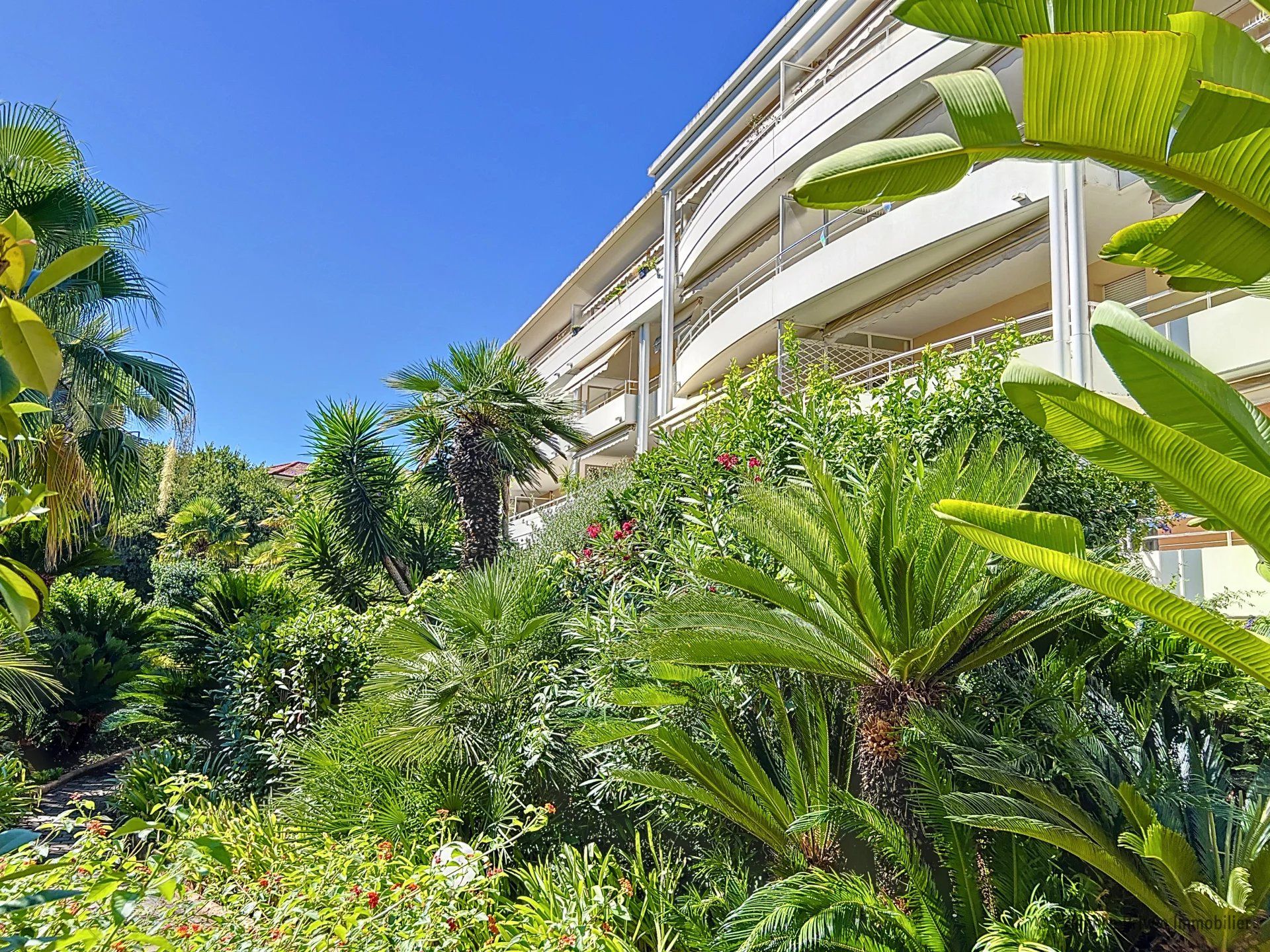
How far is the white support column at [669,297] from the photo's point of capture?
20344 millimetres

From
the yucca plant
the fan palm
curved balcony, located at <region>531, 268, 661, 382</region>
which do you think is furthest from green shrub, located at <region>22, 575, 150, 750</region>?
curved balcony, located at <region>531, 268, 661, 382</region>

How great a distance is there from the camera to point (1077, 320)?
971cm

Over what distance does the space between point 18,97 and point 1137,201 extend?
14081 millimetres

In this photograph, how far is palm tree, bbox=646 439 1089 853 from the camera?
4.48 meters

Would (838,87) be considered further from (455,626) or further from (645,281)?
(455,626)

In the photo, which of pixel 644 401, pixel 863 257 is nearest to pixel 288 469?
pixel 644 401

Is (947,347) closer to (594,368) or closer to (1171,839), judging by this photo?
(1171,839)

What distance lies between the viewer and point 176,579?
1956 centimetres

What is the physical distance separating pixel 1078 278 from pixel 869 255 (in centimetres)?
375

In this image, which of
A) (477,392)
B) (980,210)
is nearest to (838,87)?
(980,210)

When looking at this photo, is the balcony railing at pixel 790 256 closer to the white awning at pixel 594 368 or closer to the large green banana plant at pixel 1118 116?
the white awning at pixel 594 368

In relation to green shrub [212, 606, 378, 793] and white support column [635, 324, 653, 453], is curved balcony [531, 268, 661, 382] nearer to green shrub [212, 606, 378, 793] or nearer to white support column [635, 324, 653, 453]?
white support column [635, 324, 653, 453]

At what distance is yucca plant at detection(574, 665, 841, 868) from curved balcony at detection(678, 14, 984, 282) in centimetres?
1011

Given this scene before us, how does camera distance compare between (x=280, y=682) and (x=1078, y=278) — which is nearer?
(x=1078, y=278)
